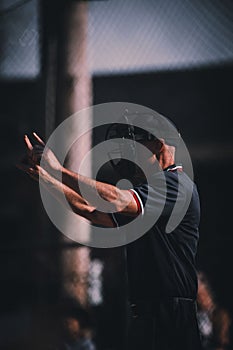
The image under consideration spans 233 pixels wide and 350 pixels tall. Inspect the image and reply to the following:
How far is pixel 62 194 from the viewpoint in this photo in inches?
112

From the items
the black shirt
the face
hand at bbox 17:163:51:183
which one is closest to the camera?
hand at bbox 17:163:51:183

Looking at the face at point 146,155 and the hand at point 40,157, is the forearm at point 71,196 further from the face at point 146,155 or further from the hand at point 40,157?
the face at point 146,155

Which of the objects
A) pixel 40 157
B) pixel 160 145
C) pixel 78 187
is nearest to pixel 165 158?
pixel 160 145

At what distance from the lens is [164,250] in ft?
10.1

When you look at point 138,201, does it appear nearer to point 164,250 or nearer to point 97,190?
point 97,190

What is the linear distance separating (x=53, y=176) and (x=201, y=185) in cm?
683

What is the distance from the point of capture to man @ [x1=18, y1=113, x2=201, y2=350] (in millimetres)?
2865

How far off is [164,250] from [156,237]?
76mm

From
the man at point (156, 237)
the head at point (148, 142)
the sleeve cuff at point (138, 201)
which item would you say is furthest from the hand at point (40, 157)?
the head at point (148, 142)

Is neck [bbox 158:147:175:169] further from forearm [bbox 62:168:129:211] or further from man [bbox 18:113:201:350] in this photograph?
forearm [bbox 62:168:129:211]

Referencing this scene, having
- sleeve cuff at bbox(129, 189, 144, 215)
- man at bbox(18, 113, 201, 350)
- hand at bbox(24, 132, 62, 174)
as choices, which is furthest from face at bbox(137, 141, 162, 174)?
hand at bbox(24, 132, 62, 174)

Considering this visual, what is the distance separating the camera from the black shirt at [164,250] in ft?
9.81

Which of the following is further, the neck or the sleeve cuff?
the neck

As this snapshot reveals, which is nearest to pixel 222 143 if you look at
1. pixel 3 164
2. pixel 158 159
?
pixel 3 164
